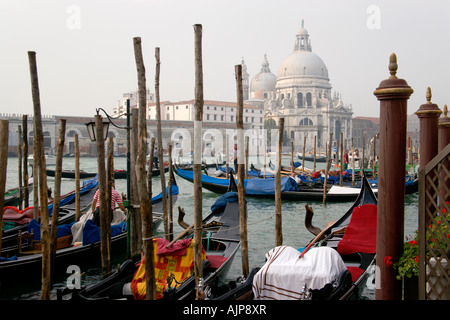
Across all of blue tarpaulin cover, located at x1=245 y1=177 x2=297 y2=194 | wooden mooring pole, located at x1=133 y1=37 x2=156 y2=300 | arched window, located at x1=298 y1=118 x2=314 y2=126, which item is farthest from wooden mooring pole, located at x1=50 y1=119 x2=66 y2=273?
arched window, located at x1=298 y1=118 x2=314 y2=126

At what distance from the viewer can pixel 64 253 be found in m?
3.79

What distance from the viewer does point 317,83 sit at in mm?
36938

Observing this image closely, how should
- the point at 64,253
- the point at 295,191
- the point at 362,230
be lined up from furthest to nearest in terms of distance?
the point at 295,191 → the point at 64,253 → the point at 362,230

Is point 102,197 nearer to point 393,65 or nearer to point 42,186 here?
point 42,186

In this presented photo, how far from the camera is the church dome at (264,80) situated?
41.2 m

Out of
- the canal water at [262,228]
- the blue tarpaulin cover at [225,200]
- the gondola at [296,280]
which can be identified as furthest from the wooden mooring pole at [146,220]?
the blue tarpaulin cover at [225,200]

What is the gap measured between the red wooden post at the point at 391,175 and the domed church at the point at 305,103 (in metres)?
32.8

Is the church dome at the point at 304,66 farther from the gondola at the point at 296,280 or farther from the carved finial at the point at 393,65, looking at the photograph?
the carved finial at the point at 393,65

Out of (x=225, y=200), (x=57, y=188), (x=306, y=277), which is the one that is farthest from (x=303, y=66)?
(x=306, y=277)

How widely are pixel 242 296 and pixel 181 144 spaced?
2724 cm

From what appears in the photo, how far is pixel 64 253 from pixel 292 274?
216 centimetres

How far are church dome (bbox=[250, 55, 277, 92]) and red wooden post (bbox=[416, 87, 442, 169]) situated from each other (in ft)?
127

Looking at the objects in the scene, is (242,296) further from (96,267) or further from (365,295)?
(96,267)

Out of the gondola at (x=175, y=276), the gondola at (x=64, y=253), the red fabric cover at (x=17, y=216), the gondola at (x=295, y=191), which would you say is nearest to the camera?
the gondola at (x=175, y=276)
